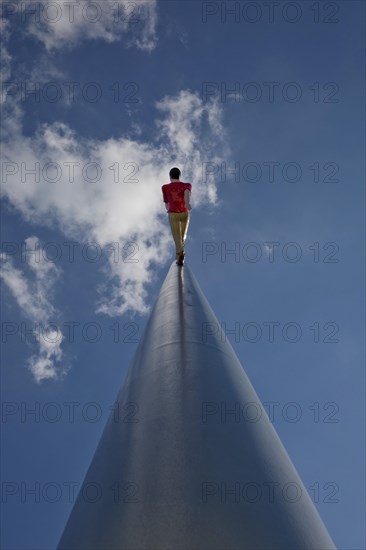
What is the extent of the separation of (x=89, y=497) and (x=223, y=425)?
89 centimetres

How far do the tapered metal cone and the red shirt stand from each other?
4250mm

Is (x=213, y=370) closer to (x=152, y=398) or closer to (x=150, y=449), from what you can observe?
(x=152, y=398)

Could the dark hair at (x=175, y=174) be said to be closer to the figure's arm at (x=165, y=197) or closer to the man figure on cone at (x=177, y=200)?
the man figure on cone at (x=177, y=200)

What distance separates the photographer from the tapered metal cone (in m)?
2.45

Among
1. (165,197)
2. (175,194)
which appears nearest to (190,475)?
(175,194)

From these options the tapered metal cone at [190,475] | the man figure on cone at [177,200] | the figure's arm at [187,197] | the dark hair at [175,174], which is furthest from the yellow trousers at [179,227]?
the tapered metal cone at [190,475]

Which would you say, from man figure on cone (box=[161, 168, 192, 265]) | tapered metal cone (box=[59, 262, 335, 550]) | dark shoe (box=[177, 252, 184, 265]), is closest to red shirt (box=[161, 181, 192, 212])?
man figure on cone (box=[161, 168, 192, 265])

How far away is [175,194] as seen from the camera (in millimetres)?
A: 7977

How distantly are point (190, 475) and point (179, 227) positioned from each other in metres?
5.80

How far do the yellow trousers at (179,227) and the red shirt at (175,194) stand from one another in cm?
8

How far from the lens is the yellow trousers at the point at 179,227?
8086mm

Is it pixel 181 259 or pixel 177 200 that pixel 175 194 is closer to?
pixel 177 200

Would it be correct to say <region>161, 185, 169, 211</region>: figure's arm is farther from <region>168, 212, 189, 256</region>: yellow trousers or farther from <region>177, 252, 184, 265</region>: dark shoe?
<region>177, 252, 184, 265</region>: dark shoe

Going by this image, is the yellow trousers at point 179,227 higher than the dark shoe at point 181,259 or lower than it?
higher
